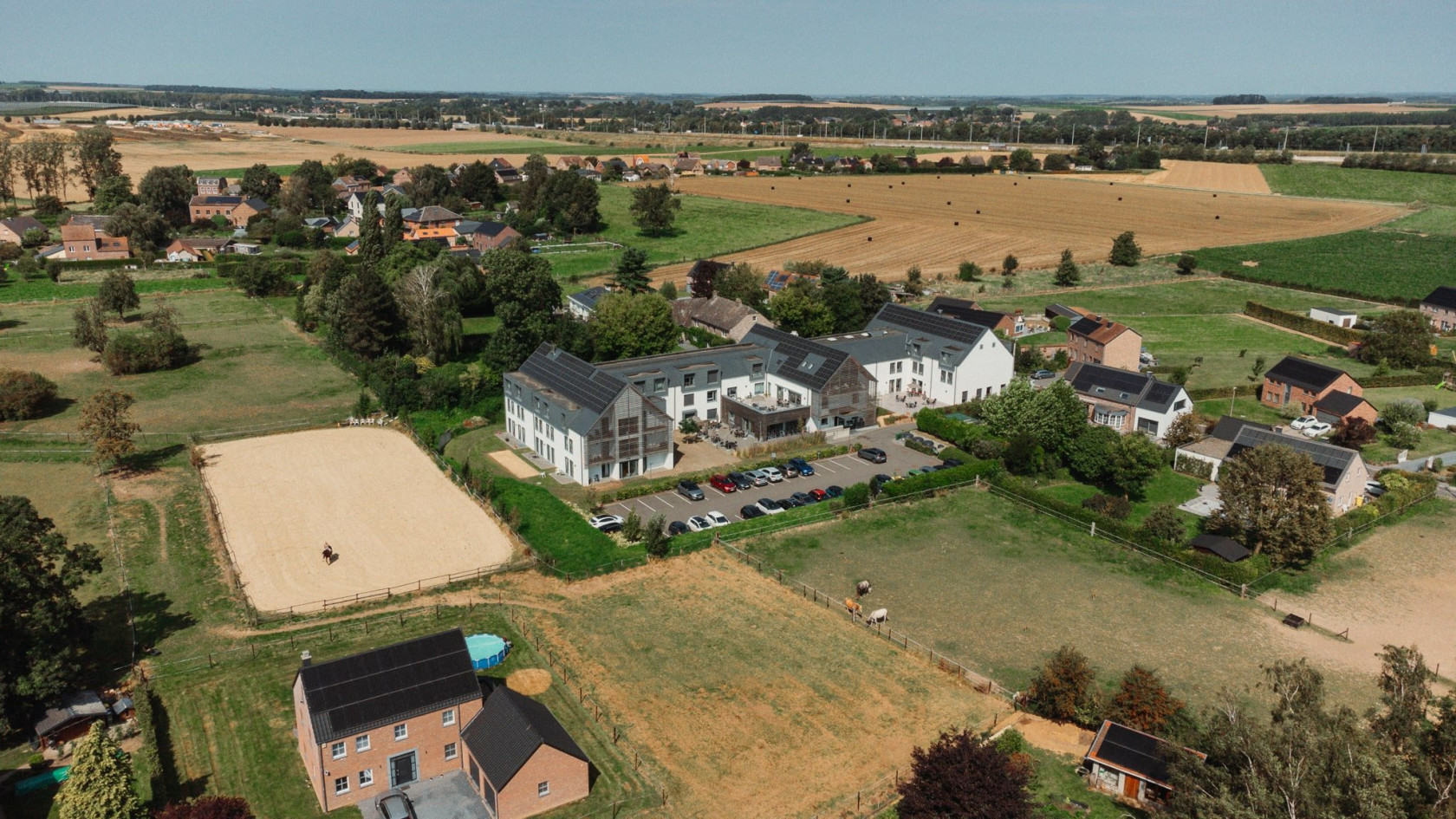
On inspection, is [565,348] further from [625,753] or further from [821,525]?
[625,753]

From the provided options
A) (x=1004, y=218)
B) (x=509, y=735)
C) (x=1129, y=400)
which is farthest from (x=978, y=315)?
(x=1004, y=218)

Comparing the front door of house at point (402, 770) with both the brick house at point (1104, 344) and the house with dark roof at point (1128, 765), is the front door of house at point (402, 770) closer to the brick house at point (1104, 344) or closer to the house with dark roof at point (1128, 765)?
the house with dark roof at point (1128, 765)

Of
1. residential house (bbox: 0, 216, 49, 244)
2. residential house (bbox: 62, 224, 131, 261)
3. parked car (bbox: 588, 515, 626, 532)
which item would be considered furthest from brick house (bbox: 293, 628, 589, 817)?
residential house (bbox: 0, 216, 49, 244)

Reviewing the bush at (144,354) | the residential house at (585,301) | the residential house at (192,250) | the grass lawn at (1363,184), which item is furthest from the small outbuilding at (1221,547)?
the grass lawn at (1363,184)

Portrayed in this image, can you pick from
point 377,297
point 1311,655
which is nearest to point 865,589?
point 1311,655

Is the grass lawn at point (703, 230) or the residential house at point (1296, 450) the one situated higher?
the grass lawn at point (703, 230)

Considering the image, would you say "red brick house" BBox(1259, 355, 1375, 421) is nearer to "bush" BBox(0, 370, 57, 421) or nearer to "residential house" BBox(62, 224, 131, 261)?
"bush" BBox(0, 370, 57, 421)
